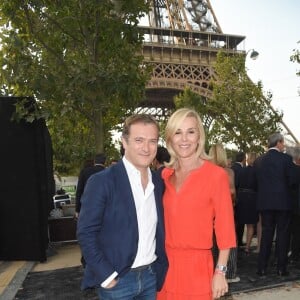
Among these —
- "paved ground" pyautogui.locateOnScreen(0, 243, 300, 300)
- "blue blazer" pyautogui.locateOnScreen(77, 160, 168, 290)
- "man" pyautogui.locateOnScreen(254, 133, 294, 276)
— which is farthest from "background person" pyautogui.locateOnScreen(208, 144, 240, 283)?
"blue blazer" pyautogui.locateOnScreen(77, 160, 168, 290)

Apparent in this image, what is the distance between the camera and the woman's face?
220 cm

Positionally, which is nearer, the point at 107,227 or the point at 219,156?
the point at 107,227

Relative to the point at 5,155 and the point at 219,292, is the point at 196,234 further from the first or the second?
the point at 5,155

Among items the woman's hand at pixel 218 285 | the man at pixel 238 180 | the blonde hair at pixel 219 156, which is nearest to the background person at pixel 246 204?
the man at pixel 238 180

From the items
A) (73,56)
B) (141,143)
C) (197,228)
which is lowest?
(197,228)

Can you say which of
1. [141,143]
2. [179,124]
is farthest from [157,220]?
[179,124]

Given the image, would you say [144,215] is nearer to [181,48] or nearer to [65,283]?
[65,283]

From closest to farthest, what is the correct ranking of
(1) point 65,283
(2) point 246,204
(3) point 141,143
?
(3) point 141,143 → (1) point 65,283 → (2) point 246,204

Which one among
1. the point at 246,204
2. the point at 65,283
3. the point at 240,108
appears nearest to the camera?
the point at 65,283

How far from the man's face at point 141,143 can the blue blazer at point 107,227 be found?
0.14 metres

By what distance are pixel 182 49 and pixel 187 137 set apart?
34.5m

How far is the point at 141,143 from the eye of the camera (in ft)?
6.94

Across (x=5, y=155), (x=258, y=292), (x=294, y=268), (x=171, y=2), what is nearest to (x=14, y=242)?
(x=5, y=155)

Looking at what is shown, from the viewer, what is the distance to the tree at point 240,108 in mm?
23969
